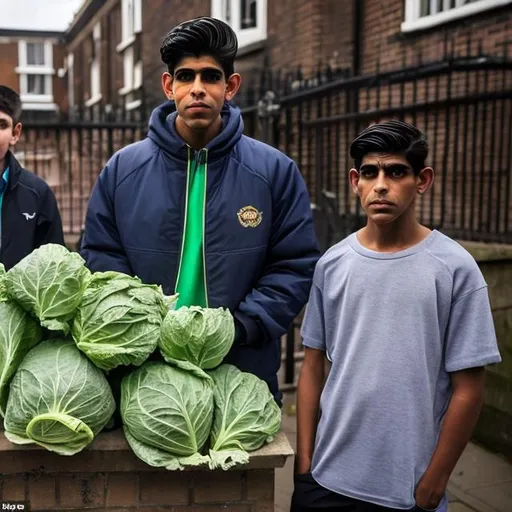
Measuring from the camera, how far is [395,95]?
26.1 ft

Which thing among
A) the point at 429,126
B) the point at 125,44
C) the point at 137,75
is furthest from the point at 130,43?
the point at 429,126

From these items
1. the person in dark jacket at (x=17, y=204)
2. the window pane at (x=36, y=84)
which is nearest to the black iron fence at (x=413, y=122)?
the person in dark jacket at (x=17, y=204)

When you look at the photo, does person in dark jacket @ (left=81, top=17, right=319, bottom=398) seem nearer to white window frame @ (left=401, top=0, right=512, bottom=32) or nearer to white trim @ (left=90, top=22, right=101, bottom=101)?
white window frame @ (left=401, top=0, right=512, bottom=32)

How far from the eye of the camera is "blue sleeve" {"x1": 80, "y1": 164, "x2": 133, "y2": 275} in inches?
93.4

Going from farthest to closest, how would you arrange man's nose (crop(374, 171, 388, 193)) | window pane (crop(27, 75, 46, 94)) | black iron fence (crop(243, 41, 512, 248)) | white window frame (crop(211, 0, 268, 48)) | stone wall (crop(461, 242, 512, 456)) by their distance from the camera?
1. window pane (crop(27, 75, 46, 94))
2. white window frame (crop(211, 0, 268, 48))
3. black iron fence (crop(243, 41, 512, 248))
4. stone wall (crop(461, 242, 512, 456))
5. man's nose (crop(374, 171, 388, 193))

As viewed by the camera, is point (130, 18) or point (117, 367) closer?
point (117, 367)

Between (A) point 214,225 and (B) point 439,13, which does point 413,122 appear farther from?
(A) point 214,225

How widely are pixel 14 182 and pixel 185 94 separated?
4.80 ft

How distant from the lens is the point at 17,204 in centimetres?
331

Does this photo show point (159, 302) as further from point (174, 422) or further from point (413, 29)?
point (413, 29)

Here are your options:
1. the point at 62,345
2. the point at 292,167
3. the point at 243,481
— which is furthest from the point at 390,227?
the point at 62,345

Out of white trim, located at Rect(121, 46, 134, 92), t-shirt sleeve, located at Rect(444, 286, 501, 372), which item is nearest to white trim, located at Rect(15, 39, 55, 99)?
white trim, located at Rect(121, 46, 134, 92)

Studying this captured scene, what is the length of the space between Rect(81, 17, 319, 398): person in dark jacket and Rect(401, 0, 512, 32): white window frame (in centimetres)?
520

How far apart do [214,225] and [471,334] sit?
2.97ft
